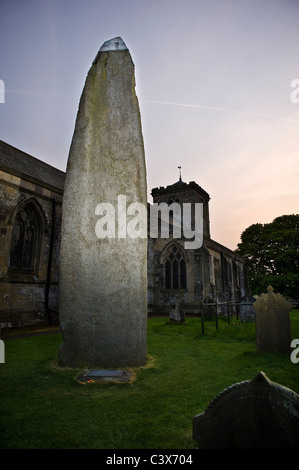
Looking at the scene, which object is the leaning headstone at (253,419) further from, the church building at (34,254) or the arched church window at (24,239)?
the arched church window at (24,239)

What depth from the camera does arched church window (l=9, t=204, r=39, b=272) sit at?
10797mm

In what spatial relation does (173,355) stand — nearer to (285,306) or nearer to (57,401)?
(285,306)

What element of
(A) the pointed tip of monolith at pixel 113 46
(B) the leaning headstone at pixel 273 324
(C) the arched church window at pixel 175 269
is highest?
(A) the pointed tip of monolith at pixel 113 46

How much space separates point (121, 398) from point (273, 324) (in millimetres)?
3532

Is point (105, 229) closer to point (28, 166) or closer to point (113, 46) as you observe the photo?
point (113, 46)

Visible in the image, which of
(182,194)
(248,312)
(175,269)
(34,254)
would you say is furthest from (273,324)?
(182,194)

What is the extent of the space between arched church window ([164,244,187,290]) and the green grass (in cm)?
1223

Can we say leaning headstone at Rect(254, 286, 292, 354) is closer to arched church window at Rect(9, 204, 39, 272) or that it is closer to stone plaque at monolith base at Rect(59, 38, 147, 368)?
stone plaque at monolith base at Rect(59, 38, 147, 368)

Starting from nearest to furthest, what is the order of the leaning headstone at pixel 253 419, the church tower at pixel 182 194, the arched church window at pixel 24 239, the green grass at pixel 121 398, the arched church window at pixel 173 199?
the leaning headstone at pixel 253 419, the green grass at pixel 121 398, the arched church window at pixel 24 239, the church tower at pixel 182 194, the arched church window at pixel 173 199

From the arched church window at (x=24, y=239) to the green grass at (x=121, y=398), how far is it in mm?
5610

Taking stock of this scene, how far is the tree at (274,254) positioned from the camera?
25.3m

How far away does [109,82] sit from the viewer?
5.43m

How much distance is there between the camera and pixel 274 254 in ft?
92.4

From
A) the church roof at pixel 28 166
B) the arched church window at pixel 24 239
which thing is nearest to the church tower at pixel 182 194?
the church roof at pixel 28 166
